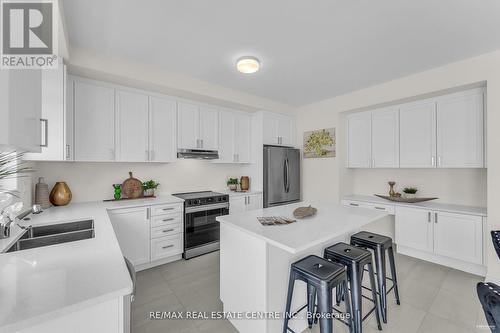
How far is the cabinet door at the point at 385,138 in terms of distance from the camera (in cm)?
354

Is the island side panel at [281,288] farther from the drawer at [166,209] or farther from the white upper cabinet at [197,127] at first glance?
the white upper cabinet at [197,127]

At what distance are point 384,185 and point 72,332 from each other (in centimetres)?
449

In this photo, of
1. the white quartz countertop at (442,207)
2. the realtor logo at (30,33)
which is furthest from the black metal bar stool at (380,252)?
the realtor logo at (30,33)

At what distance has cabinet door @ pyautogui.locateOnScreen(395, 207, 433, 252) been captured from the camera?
10.1ft

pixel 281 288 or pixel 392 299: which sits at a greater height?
pixel 281 288

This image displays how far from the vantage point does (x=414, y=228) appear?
3.20 metres

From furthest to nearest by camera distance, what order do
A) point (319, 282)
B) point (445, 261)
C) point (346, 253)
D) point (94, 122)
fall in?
point (445, 261)
point (94, 122)
point (346, 253)
point (319, 282)

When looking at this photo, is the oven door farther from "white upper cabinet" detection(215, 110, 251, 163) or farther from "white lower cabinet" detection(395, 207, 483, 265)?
"white lower cabinet" detection(395, 207, 483, 265)

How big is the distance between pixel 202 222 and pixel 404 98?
142 inches

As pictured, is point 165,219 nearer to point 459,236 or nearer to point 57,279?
point 57,279

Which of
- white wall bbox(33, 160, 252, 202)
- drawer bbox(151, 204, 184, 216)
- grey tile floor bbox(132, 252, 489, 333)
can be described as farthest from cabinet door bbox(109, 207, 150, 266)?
white wall bbox(33, 160, 252, 202)

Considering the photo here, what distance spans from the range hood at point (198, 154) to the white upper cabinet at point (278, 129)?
1079 mm

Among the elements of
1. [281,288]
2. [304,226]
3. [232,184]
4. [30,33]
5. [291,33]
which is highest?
[291,33]

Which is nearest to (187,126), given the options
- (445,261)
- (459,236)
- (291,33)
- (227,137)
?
(227,137)
